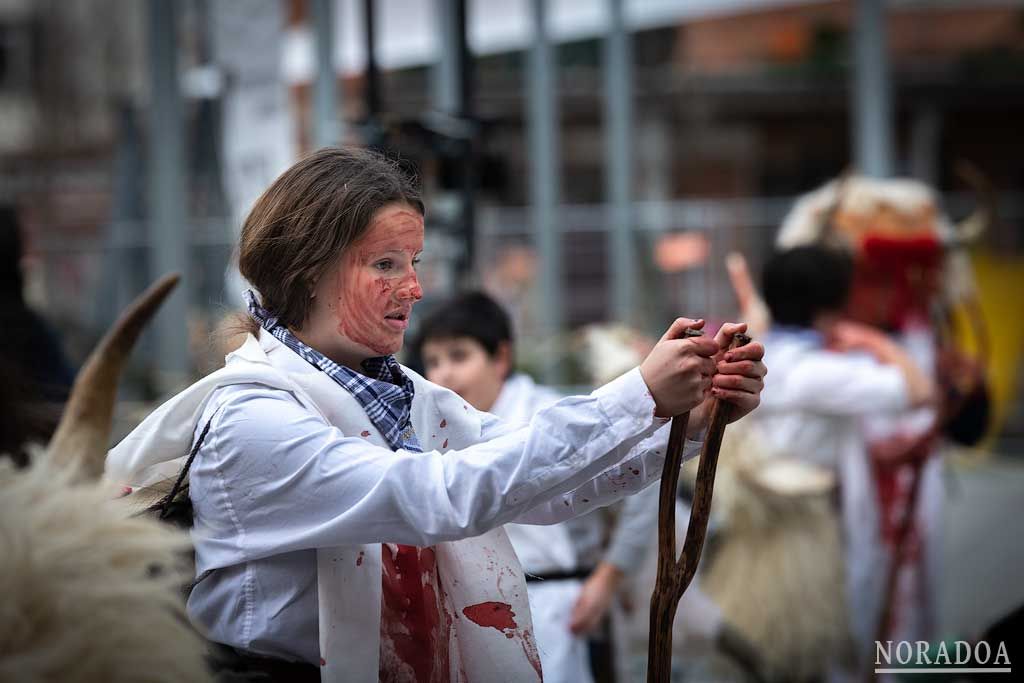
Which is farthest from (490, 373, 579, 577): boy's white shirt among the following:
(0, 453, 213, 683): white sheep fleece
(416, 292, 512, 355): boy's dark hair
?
(0, 453, 213, 683): white sheep fleece

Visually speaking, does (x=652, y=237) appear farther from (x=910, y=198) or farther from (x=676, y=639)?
(x=676, y=639)

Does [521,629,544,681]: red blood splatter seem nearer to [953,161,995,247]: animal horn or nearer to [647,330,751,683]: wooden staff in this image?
[647,330,751,683]: wooden staff

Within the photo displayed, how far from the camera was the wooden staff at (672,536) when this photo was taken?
2.18m

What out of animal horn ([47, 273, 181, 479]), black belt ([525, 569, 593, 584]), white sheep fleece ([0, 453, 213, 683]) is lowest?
black belt ([525, 569, 593, 584])

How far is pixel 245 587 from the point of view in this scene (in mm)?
2146

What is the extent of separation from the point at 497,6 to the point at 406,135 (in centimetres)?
717

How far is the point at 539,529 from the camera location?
3.78 metres

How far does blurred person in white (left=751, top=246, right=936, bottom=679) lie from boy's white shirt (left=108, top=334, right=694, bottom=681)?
2.87m

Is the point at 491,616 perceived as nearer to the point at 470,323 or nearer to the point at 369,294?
the point at 369,294

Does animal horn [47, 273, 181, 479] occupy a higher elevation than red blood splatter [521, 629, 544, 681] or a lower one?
higher

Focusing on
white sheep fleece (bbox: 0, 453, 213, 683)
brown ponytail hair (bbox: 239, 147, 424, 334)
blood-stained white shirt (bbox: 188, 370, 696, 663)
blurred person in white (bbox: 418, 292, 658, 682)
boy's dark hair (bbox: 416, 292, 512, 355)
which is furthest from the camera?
boy's dark hair (bbox: 416, 292, 512, 355)

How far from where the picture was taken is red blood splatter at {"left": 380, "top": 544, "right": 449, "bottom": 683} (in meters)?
2.25

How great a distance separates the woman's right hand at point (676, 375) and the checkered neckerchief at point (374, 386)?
488 mm

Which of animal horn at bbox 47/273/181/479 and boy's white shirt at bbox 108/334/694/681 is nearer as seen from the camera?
boy's white shirt at bbox 108/334/694/681
